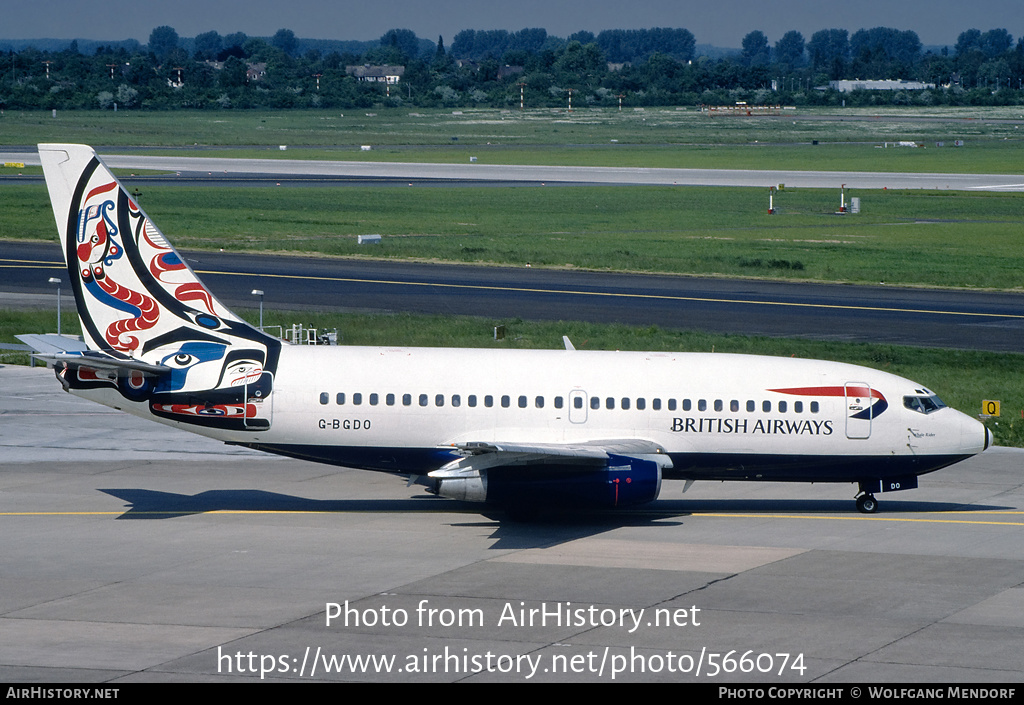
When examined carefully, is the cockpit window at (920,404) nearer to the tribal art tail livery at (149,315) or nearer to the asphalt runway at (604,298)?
the tribal art tail livery at (149,315)

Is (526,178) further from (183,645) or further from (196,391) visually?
(183,645)

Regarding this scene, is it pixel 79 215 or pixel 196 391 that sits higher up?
pixel 79 215

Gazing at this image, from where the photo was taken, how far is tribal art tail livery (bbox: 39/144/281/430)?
30891 mm

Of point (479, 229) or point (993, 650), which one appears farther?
point (479, 229)

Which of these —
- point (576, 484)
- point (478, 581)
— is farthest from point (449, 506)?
point (478, 581)

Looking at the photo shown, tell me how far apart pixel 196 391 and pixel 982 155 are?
158 metres

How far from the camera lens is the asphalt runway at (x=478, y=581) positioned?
20.5m

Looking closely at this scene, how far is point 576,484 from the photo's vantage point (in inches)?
1156

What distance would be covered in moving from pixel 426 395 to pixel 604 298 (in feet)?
116

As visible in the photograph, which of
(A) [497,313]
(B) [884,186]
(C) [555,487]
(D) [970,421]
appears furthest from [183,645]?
(B) [884,186]

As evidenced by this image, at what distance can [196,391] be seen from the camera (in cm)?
3092

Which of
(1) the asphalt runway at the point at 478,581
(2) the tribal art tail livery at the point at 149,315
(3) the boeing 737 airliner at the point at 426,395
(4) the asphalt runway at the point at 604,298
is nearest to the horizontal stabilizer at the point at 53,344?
(3) the boeing 737 airliner at the point at 426,395

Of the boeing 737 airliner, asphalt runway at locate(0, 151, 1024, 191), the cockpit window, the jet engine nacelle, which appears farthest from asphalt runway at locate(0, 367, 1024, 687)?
→ asphalt runway at locate(0, 151, 1024, 191)
